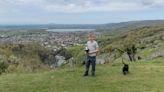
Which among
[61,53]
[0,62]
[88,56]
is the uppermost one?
[88,56]

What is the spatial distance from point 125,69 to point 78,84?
371 centimetres

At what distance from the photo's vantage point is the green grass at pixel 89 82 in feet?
47.1

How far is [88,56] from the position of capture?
1731 centimetres

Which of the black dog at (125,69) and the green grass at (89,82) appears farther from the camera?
the black dog at (125,69)

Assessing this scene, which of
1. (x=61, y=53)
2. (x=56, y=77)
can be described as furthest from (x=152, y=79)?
(x=61, y=53)

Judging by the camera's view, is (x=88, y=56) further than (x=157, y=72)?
No

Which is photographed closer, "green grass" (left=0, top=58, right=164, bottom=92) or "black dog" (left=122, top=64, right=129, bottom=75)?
"green grass" (left=0, top=58, right=164, bottom=92)

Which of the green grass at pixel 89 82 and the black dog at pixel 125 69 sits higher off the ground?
the black dog at pixel 125 69

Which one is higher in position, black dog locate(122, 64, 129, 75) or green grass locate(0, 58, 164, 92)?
black dog locate(122, 64, 129, 75)

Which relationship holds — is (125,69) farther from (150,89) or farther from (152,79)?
(150,89)

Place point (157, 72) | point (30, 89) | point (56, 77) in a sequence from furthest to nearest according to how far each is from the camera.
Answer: point (157, 72)
point (56, 77)
point (30, 89)

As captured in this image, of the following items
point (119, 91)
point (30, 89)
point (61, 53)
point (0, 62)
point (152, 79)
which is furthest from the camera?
point (61, 53)

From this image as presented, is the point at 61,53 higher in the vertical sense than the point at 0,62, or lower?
lower

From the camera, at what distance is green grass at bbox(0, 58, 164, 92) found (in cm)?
1437
